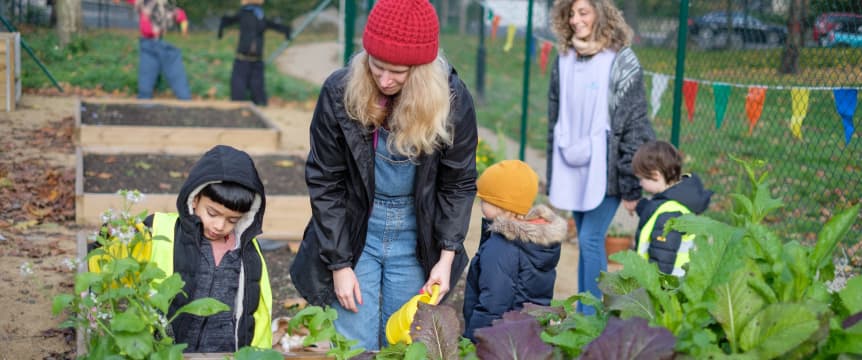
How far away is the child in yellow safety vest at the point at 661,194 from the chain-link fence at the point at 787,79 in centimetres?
43

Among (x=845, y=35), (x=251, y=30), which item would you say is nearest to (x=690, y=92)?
(x=845, y=35)

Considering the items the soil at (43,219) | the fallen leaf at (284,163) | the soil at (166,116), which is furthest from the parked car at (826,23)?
the soil at (166,116)

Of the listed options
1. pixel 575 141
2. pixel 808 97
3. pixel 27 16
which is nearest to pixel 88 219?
pixel 575 141

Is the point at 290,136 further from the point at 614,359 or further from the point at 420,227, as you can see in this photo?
the point at 614,359

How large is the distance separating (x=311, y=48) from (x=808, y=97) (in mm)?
18159

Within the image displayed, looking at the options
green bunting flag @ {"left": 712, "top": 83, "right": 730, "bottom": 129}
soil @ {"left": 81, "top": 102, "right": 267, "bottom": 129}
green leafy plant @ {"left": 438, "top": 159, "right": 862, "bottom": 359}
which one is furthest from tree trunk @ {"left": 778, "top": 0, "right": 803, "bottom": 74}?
soil @ {"left": 81, "top": 102, "right": 267, "bottom": 129}

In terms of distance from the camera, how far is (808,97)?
17.9 feet

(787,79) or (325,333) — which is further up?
(787,79)

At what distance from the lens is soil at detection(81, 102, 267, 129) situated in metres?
10.2

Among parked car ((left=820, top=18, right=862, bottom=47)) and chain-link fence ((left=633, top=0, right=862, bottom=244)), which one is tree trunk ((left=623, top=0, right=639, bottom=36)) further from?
parked car ((left=820, top=18, right=862, bottom=47))

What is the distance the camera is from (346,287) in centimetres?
337

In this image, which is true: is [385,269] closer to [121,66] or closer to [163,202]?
[163,202]

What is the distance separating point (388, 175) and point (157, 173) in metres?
4.93

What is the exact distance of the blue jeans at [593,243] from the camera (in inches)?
205
